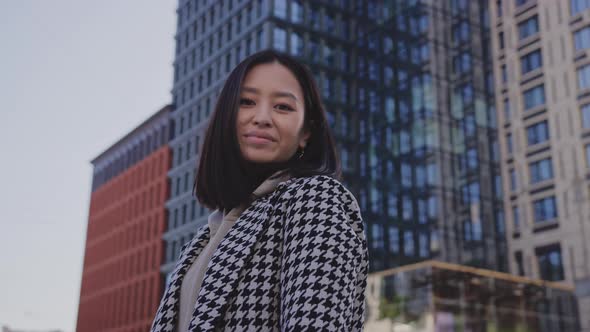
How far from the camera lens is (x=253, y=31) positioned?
4466 cm

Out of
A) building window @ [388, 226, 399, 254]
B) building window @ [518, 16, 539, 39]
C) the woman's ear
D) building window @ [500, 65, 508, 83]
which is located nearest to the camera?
the woman's ear

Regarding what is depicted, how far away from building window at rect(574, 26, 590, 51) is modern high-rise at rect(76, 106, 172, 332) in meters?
30.7

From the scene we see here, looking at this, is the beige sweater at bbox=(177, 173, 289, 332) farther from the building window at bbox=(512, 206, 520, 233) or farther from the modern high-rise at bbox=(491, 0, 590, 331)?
the building window at bbox=(512, 206, 520, 233)

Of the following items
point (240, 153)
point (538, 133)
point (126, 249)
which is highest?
point (538, 133)

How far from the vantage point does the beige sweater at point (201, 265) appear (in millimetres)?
1811

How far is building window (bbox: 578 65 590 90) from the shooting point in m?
40.2

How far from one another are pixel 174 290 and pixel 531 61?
45.5 m

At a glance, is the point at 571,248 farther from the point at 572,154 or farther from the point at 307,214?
the point at 307,214

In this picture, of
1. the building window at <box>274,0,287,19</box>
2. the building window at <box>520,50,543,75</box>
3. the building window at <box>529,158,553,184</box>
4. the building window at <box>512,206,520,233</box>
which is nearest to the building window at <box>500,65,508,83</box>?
the building window at <box>520,50,543,75</box>

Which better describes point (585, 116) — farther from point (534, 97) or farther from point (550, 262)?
point (550, 262)

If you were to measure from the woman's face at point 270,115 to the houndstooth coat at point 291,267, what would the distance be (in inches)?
8.3

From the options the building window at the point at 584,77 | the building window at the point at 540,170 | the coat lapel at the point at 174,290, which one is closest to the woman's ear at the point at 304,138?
the coat lapel at the point at 174,290

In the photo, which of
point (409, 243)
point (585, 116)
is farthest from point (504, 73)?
point (409, 243)

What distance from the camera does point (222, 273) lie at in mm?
1668
